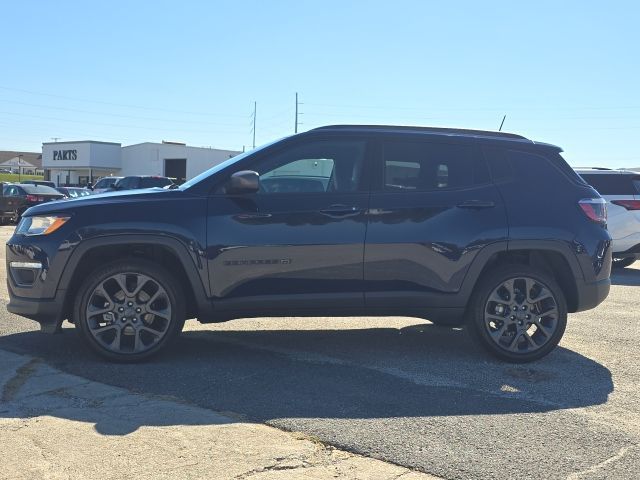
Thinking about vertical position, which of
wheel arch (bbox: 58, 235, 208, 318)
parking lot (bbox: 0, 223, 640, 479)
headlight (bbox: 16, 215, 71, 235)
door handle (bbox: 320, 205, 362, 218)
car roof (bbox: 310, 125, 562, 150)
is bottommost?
parking lot (bbox: 0, 223, 640, 479)

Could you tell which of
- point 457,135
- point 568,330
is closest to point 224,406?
point 457,135

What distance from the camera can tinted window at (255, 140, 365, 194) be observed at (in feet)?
17.1

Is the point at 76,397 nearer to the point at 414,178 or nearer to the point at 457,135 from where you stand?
the point at 414,178

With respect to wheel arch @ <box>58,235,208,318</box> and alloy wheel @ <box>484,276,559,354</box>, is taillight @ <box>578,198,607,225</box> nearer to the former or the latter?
alloy wheel @ <box>484,276,559,354</box>

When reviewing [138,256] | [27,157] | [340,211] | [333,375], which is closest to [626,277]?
[340,211]

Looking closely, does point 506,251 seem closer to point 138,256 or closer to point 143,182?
point 138,256

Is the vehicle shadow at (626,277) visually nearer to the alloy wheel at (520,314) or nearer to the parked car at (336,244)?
the parked car at (336,244)

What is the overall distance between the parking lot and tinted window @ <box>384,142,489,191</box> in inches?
59.2

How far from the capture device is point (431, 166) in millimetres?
5434

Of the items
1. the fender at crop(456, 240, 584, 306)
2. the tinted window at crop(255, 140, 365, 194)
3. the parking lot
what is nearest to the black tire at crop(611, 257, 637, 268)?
the parking lot

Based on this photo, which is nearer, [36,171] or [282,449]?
[282,449]

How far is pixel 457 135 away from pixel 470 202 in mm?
644

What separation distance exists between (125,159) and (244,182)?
187ft

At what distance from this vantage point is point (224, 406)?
4.16m
